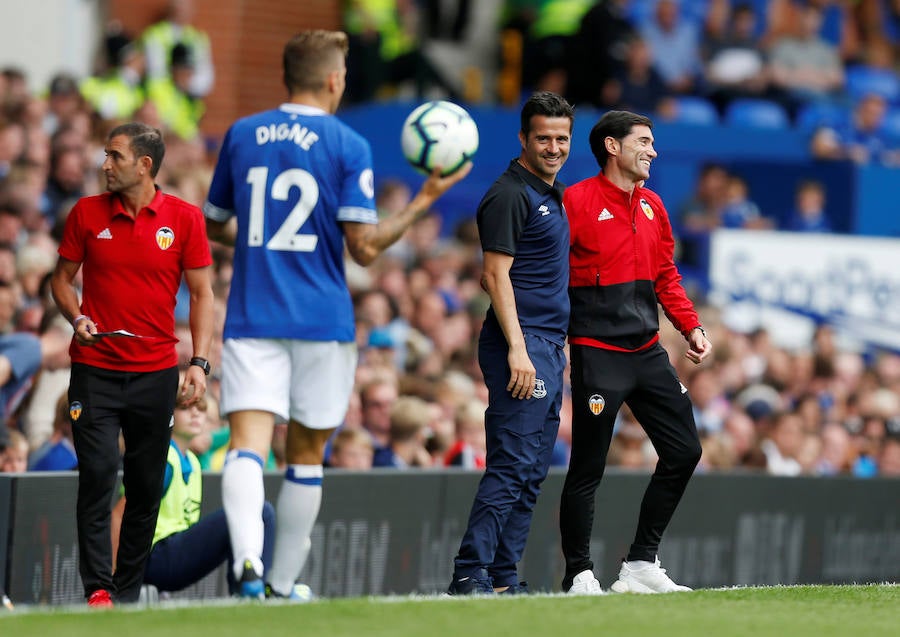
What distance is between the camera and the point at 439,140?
662cm

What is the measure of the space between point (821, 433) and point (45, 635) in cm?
981

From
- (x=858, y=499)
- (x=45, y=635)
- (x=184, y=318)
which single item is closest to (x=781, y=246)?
(x=858, y=499)

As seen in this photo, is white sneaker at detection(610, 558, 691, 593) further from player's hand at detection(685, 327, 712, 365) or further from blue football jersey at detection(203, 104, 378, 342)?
blue football jersey at detection(203, 104, 378, 342)

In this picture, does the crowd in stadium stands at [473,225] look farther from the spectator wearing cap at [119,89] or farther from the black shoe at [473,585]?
the black shoe at [473,585]

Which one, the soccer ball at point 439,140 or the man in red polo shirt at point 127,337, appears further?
the man in red polo shirt at point 127,337

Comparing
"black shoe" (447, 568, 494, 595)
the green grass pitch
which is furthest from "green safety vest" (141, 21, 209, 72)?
the green grass pitch

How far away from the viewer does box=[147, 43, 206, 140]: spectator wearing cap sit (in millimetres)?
15805

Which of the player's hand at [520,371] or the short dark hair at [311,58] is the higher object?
the short dark hair at [311,58]

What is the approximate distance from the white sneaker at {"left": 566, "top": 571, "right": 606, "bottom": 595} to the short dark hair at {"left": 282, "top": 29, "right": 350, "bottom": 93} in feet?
7.94

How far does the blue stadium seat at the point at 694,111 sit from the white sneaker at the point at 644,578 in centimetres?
1039

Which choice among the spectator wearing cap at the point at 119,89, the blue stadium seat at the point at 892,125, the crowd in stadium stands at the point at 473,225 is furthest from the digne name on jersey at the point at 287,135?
the blue stadium seat at the point at 892,125

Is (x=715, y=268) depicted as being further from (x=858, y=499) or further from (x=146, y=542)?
(x=146, y=542)

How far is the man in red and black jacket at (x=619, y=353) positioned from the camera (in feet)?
24.4

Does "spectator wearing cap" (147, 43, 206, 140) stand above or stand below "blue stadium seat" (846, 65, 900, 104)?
below
